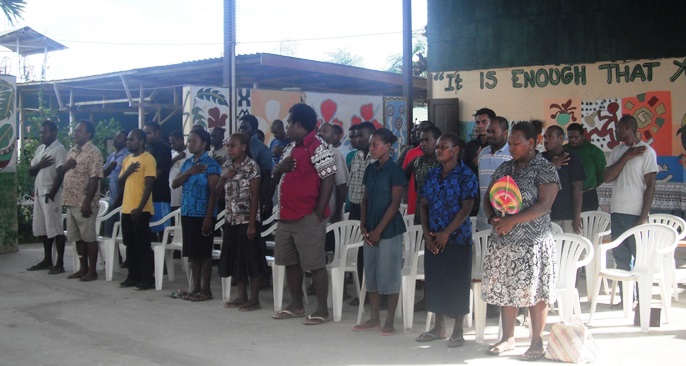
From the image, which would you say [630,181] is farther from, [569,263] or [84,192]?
[84,192]

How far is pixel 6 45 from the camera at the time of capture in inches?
1073

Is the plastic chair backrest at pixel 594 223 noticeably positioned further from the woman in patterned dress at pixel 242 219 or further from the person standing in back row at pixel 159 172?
the person standing in back row at pixel 159 172

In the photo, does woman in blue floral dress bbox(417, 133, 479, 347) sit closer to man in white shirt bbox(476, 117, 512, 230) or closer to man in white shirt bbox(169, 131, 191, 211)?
man in white shirt bbox(476, 117, 512, 230)

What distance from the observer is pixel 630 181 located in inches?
277

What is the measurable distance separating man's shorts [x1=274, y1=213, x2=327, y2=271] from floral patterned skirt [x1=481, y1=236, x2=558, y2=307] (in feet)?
5.90

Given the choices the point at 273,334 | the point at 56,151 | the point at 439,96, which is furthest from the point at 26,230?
the point at 273,334

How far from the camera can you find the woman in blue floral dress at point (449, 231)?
582 cm

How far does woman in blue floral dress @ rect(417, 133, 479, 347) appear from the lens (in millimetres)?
5819

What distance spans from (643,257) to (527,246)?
1.95m

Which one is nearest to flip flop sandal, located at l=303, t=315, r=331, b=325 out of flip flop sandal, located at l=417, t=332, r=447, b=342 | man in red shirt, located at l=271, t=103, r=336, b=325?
man in red shirt, located at l=271, t=103, r=336, b=325

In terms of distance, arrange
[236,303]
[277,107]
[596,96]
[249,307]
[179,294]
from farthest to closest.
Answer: [277,107]
[596,96]
[179,294]
[236,303]
[249,307]

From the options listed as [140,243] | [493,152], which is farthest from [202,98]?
[493,152]

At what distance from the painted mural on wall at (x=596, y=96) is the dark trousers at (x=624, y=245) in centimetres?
433

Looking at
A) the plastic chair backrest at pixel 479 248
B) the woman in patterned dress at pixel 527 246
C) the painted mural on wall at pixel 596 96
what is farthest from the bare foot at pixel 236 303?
the painted mural on wall at pixel 596 96
